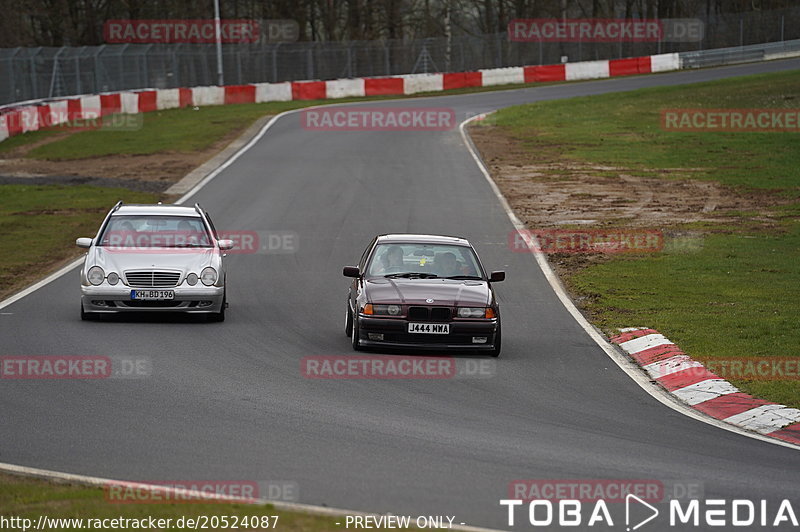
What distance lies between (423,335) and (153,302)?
4.06 m

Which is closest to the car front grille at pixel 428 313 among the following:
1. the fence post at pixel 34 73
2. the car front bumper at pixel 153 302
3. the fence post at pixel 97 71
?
the car front bumper at pixel 153 302

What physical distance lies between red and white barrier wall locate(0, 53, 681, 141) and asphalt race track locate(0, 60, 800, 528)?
1017 inches

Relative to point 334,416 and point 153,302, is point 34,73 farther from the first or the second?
point 334,416

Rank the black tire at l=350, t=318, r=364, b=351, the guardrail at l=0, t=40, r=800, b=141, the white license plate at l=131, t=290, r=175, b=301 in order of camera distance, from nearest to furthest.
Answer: the black tire at l=350, t=318, r=364, b=351 < the white license plate at l=131, t=290, r=175, b=301 < the guardrail at l=0, t=40, r=800, b=141

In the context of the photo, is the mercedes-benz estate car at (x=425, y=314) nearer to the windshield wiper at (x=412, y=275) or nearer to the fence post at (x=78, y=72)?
the windshield wiper at (x=412, y=275)

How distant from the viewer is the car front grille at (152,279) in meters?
15.3

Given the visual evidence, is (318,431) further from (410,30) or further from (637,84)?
(410,30)

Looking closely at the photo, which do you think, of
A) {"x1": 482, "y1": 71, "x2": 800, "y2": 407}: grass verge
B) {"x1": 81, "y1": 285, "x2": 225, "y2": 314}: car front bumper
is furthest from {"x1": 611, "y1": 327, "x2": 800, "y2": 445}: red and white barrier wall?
{"x1": 81, "y1": 285, "x2": 225, "y2": 314}: car front bumper

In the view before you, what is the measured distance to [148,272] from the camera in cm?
1540

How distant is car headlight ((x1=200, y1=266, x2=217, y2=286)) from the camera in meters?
15.5

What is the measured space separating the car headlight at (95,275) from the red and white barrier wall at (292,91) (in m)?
26.1

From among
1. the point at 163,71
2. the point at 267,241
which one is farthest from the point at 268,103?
the point at 267,241

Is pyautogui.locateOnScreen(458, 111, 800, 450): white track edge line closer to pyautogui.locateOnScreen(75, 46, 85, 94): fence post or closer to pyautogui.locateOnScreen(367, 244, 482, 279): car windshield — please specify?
pyautogui.locateOnScreen(367, 244, 482, 279): car windshield

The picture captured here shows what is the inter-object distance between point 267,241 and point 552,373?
1099cm
